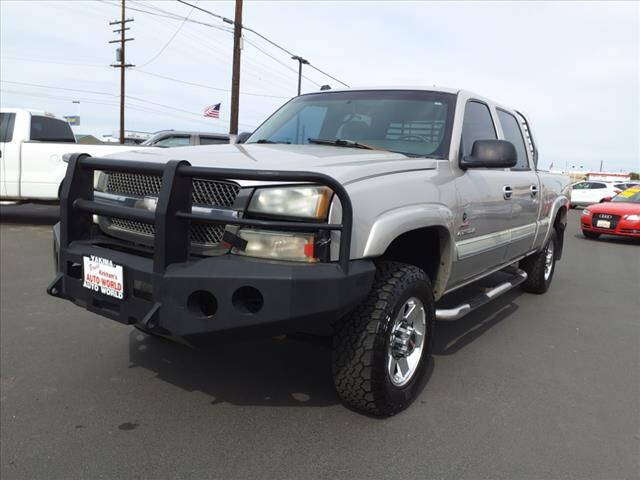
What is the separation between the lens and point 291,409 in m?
2.95

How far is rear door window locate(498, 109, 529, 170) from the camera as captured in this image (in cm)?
457

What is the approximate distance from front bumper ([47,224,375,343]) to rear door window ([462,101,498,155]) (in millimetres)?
1646

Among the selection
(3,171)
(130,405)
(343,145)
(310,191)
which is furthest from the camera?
(3,171)

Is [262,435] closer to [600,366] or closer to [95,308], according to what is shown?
[95,308]

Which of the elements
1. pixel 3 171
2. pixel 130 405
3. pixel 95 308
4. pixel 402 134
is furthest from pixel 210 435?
pixel 3 171

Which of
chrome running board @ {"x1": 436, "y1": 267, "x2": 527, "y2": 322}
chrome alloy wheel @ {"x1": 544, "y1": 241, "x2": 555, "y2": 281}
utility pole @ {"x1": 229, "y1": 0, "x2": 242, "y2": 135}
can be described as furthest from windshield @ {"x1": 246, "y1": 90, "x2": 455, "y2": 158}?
utility pole @ {"x1": 229, "y1": 0, "x2": 242, "y2": 135}

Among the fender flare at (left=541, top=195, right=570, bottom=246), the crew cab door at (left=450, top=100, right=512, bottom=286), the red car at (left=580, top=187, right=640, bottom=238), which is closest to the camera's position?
the crew cab door at (left=450, top=100, right=512, bottom=286)

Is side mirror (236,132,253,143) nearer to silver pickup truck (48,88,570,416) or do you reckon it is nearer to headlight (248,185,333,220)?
silver pickup truck (48,88,570,416)

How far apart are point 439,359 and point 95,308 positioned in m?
2.37

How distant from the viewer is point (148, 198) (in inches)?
104

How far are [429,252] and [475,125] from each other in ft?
3.83

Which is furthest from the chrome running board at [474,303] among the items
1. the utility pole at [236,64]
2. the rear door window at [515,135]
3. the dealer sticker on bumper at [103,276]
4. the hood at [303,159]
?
the utility pole at [236,64]

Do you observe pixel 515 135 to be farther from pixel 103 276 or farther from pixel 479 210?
pixel 103 276

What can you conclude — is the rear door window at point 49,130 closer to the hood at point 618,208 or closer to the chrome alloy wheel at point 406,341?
the chrome alloy wheel at point 406,341
